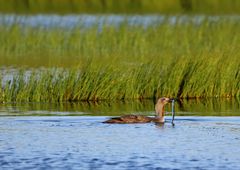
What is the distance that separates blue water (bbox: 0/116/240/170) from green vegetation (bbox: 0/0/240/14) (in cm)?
2554

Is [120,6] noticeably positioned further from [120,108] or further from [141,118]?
[141,118]

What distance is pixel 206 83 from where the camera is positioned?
23359 millimetres

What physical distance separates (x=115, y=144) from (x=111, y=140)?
43cm

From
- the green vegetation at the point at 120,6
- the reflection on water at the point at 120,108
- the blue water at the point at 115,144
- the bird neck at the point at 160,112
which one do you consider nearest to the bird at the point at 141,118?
the bird neck at the point at 160,112

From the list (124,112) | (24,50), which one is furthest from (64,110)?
(24,50)

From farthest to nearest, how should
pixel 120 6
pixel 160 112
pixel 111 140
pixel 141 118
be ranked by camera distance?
pixel 120 6 < pixel 160 112 < pixel 141 118 < pixel 111 140

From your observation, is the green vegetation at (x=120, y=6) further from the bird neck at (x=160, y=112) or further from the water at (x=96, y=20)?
the bird neck at (x=160, y=112)

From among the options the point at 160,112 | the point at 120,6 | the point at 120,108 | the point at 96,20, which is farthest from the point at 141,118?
the point at 120,6

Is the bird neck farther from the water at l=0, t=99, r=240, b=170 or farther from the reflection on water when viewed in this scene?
the reflection on water

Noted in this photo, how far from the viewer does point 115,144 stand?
53.0 ft

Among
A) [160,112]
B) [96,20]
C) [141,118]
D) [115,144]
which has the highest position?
[96,20]

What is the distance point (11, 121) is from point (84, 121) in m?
1.35

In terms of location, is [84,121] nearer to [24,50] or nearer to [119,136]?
[119,136]

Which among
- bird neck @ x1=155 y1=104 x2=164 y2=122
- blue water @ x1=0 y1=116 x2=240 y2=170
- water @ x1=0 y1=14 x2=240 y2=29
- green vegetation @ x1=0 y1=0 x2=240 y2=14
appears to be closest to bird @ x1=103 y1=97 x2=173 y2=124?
bird neck @ x1=155 y1=104 x2=164 y2=122
